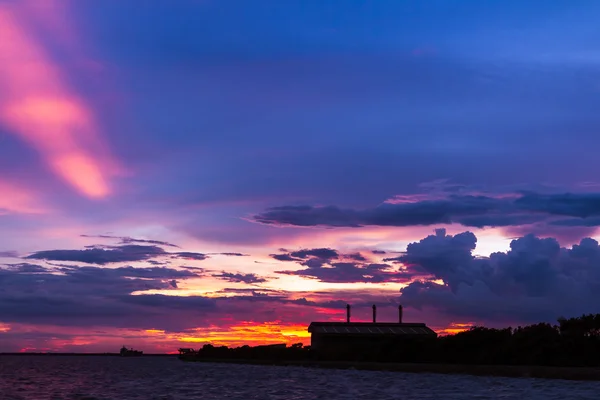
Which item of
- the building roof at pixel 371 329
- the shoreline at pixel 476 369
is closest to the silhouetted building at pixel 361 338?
the building roof at pixel 371 329

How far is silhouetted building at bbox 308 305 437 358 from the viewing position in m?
114

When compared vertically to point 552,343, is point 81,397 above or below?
below

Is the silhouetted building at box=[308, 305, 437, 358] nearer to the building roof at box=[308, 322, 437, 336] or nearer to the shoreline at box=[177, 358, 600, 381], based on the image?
the building roof at box=[308, 322, 437, 336]

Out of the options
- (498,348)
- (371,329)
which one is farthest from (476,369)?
(371,329)

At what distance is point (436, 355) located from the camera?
343 ft

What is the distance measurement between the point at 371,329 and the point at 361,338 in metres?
5.05

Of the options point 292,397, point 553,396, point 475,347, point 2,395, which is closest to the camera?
point 553,396

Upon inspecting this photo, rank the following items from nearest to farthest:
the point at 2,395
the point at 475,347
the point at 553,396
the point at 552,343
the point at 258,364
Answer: the point at 553,396
the point at 2,395
the point at 552,343
the point at 475,347
the point at 258,364

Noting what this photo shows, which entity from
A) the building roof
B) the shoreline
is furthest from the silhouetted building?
the shoreline

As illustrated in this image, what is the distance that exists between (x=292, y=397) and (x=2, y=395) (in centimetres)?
2485

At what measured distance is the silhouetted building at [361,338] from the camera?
374 feet

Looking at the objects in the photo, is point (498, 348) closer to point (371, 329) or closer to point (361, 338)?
point (361, 338)

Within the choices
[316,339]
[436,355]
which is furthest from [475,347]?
[316,339]

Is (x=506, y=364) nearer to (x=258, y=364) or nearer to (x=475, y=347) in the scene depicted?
(x=475, y=347)
